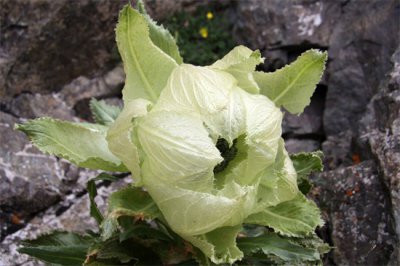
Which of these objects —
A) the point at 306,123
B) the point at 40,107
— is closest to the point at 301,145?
the point at 306,123

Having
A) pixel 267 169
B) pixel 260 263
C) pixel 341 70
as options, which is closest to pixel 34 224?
pixel 260 263

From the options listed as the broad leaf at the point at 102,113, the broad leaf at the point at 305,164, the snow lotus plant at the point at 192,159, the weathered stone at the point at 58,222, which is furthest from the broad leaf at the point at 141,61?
the weathered stone at the point at 58,222

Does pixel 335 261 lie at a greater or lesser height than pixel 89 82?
lesser

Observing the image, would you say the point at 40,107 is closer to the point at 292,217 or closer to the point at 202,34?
the point at 202,34

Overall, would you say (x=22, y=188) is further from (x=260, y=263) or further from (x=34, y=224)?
(x=260, y=263)

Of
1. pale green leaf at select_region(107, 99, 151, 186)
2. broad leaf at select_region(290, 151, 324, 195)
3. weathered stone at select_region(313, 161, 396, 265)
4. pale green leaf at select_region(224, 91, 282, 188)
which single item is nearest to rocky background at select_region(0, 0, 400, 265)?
weathered stone at select_region(313, 161, 396, 265)

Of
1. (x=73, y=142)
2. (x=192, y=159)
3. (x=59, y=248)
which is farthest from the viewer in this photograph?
(x=59, y=248)
